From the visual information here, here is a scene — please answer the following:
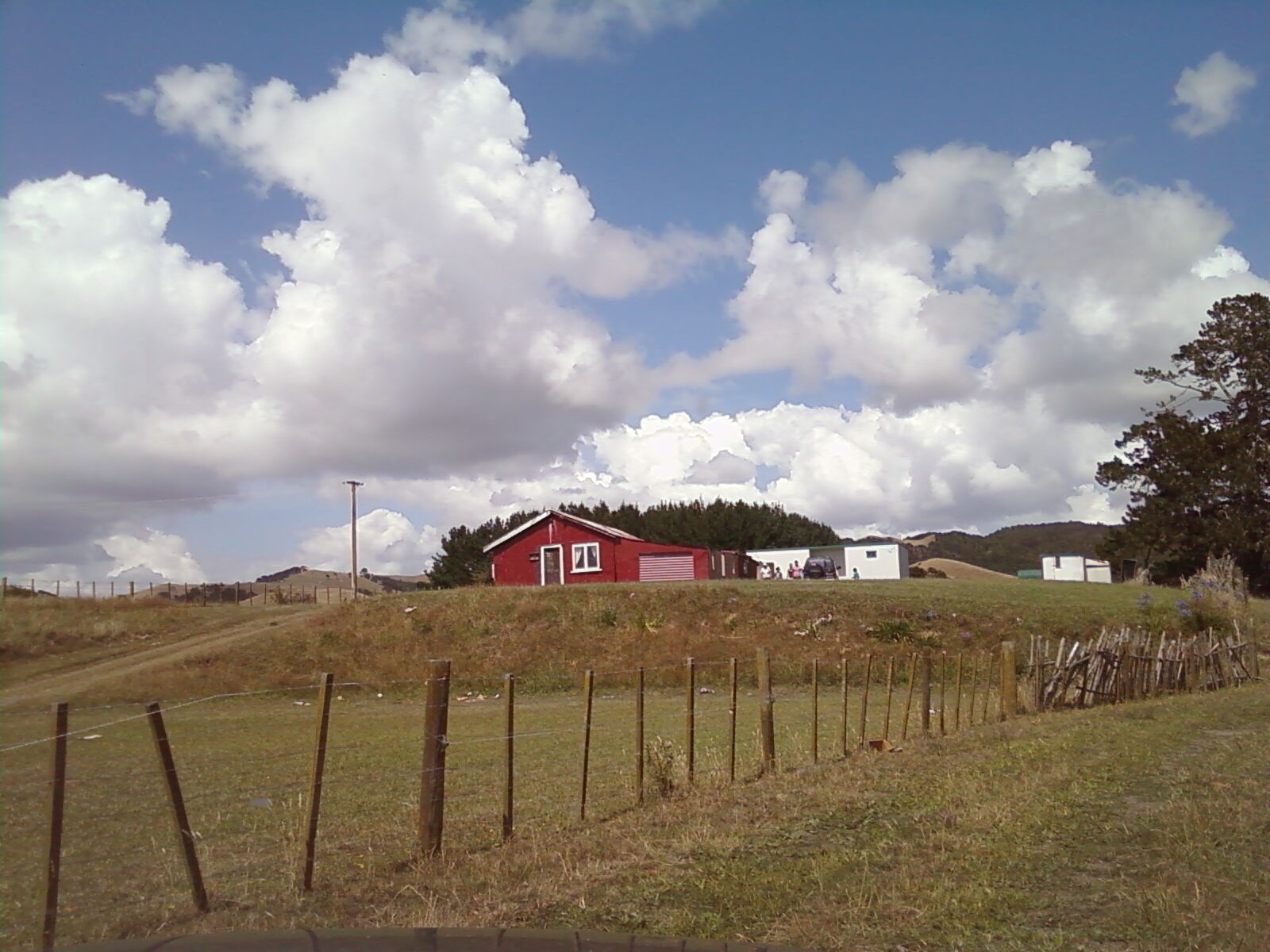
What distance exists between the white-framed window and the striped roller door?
2.20 meters

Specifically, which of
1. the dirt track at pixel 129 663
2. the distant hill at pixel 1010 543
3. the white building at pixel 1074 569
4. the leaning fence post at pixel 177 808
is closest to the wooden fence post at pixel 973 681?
the leaning fence post at pixel 177 808

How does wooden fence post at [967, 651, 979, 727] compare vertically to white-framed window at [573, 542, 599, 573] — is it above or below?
below

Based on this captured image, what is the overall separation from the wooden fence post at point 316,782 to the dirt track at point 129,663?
2264cm

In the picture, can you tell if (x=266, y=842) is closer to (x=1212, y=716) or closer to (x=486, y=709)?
(x=1212, y=716)

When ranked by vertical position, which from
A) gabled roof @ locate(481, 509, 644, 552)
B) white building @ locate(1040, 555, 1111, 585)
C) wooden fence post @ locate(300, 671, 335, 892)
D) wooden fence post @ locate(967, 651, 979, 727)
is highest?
gabled roof @ locate(481, 509, 644, 552)

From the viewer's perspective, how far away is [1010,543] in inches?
6742

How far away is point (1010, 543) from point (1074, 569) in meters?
96.7

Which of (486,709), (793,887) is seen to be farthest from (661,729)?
(793,887)

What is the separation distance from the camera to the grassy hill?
32.9 metres

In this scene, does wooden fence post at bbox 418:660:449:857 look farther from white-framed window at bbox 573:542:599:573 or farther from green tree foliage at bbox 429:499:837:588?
green tree foliage at bbox 429:499:837:588

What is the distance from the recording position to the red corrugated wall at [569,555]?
2030 inches

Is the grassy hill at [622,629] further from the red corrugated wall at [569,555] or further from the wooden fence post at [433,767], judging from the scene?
the wooden fence post at [433,767]

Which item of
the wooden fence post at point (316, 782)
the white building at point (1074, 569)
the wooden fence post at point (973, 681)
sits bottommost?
the wooden fence post at point (973, 681)

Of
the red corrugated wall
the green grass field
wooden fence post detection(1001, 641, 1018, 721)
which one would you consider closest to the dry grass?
the green grass field
